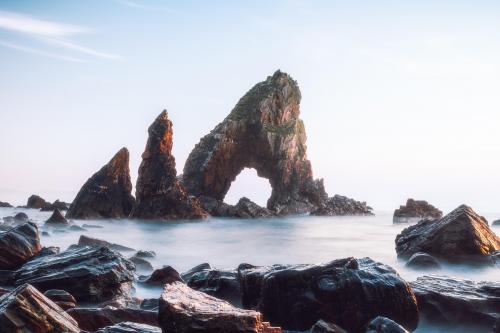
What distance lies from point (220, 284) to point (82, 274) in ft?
6.55

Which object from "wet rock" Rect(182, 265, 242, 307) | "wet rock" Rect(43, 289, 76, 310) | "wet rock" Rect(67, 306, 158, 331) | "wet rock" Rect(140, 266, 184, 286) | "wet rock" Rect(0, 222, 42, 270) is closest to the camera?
"wet rock" Rect(67, 306, 158, 331)

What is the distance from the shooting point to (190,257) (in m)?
15.1

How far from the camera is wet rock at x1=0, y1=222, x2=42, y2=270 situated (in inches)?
351

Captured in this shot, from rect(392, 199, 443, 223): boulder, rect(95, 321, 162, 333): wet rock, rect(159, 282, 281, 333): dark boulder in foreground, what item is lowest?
rect(95, 321, 162, 333): wet rock

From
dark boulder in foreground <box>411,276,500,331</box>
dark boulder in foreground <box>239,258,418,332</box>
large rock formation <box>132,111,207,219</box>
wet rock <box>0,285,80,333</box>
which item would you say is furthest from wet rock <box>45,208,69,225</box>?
wet rock <box>0,285,80,333</box>

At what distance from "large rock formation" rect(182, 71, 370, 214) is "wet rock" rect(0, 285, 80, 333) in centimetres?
4745

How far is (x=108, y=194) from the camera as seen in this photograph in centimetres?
3681

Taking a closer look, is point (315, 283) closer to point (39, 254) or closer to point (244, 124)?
point (39, 254)

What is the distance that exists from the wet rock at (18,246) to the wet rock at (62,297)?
109 inches

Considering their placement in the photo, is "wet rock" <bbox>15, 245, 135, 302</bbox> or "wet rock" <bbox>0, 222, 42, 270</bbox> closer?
"wet rock" <bbox>15, 245, 135, 302</bbox>

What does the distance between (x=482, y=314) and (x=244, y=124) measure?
52734mm

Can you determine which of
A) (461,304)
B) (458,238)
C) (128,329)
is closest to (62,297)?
(128,329)

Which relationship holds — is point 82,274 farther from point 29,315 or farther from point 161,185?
point 161,185

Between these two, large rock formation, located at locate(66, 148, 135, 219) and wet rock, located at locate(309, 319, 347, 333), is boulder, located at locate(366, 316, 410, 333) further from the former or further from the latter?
large rock formation, located at locate(66, 148, 135, 219)
